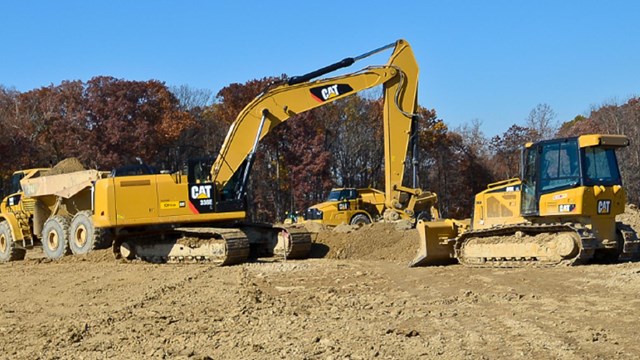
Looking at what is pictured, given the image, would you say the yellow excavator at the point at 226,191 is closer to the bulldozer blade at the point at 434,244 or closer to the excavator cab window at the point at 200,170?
the excavator cab window at the point at 200,170

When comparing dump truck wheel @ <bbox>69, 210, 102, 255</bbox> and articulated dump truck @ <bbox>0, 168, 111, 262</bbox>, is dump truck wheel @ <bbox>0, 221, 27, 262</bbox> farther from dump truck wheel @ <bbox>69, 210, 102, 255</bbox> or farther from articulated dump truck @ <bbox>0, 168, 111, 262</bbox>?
dump truck wheel @ <bbox>69, 210, 102, 255</bbox>

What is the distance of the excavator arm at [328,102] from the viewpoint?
19.1 metres

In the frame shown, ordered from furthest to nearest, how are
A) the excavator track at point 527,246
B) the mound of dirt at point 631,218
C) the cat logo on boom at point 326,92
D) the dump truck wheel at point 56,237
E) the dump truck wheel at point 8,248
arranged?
1. the mound of dirt at point 631,218
2. the dump truck wheel at point 8,248
3. the dump truck wheel at point 56,237
4. the cat logo on boom at point 326,92
5. the excavator track at point 527,246

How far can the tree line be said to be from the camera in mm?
39562

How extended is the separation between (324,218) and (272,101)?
11.7m

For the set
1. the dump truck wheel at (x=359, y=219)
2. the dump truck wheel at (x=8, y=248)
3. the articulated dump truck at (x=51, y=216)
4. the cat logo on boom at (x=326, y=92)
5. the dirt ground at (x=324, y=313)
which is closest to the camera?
the dirt ground at (x=324, y=313)

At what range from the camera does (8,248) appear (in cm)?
2264

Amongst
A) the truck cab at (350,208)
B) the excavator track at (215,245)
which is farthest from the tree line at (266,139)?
the excavator track at (215,245)

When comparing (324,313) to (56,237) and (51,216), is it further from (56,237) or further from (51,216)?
(51,216)

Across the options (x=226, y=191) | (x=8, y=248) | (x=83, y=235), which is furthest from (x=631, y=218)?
(x=8, y=248)

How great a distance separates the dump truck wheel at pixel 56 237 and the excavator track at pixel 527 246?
427 inches

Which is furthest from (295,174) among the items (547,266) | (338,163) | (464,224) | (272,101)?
(547,266)

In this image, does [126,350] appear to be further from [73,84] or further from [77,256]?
[73,84]

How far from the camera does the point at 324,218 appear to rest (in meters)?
30.6
